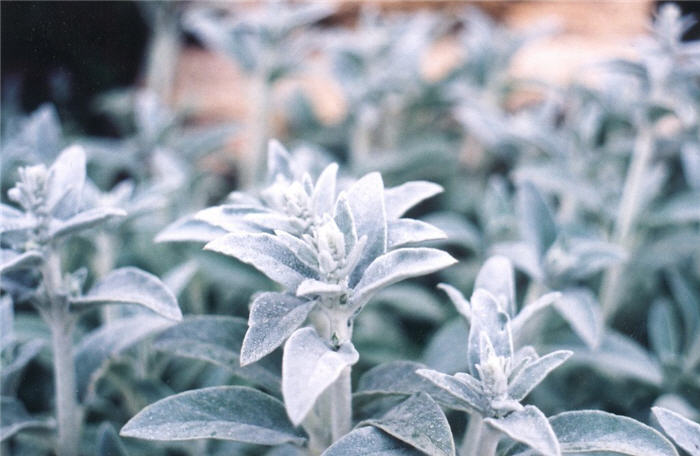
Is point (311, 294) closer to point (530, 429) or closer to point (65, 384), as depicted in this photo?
point (530, 429)

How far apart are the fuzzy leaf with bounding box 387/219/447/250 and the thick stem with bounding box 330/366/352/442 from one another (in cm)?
21

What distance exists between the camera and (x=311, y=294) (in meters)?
1.07

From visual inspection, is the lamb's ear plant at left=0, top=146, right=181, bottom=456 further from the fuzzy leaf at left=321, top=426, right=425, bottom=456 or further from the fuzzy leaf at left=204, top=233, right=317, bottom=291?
the fuzzy leaf at left=321, top=426, right=425, bottom=456

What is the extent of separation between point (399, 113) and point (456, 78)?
0.25 metres

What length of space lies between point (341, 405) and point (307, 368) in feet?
0.75

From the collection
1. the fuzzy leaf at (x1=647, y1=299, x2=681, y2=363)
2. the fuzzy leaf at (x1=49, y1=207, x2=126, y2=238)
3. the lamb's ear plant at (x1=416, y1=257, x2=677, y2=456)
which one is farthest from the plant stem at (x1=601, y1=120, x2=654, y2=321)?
the fuzzy leaf at (x1=49, y1=207, x2=126, y2=238)

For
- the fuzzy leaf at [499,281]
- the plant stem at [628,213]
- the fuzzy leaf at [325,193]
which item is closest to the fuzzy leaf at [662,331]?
the plant stem at [628,213]

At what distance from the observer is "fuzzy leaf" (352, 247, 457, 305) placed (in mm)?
1001

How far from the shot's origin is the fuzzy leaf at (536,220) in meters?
1.64

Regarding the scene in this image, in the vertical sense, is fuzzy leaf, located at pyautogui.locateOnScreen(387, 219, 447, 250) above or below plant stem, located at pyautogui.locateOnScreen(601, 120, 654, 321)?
above

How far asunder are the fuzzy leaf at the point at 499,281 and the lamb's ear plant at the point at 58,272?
55 cm

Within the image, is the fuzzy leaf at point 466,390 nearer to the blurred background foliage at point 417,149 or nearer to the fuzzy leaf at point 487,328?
the fuzzy leaf at point 487,328

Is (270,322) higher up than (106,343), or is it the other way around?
(270,322)

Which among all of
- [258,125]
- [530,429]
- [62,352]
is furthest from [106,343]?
[258,125]
